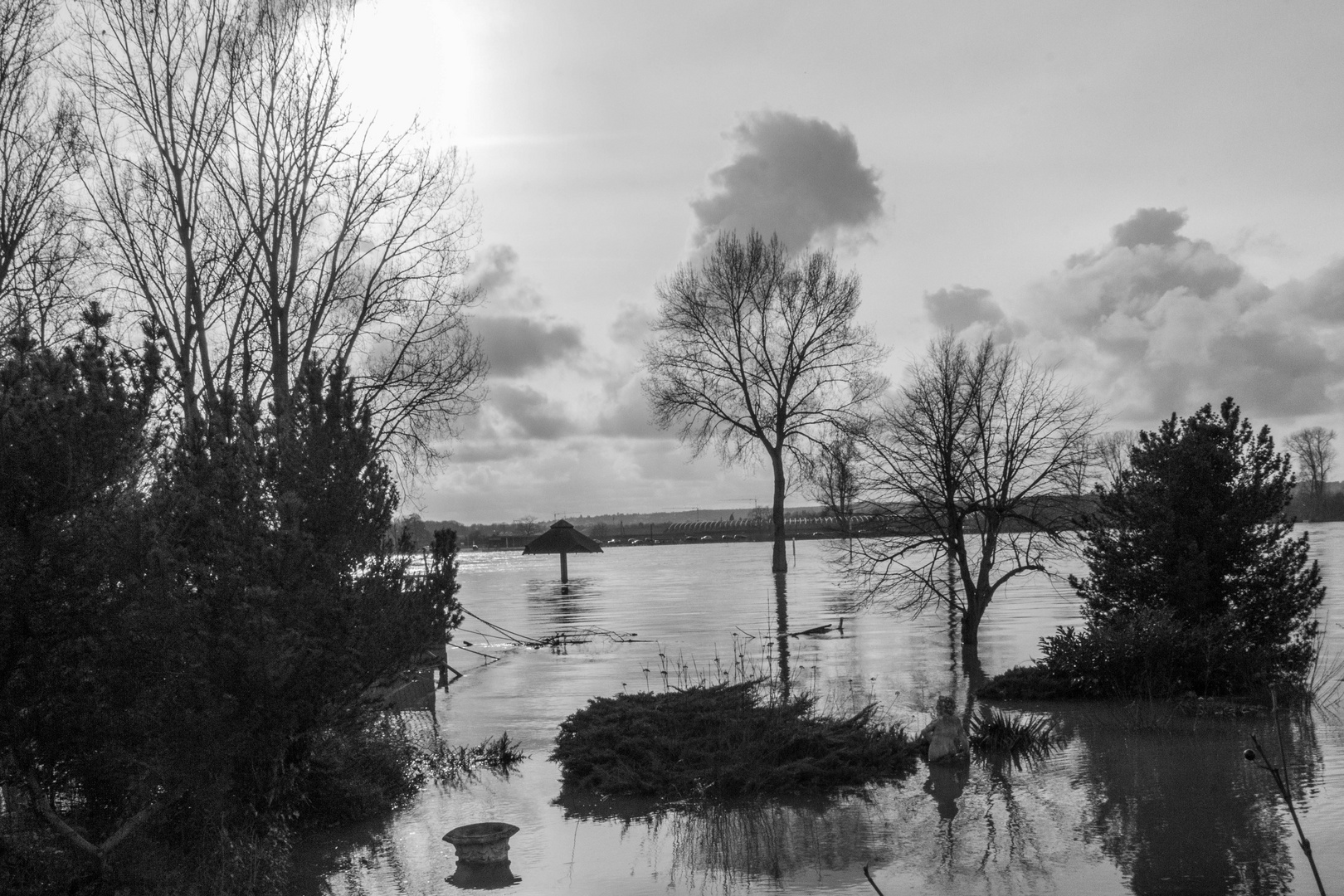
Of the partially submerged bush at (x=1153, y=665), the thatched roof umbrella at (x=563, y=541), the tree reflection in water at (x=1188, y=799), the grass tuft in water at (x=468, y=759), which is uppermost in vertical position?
the thatched roof umbrella at (x=563, y=541)

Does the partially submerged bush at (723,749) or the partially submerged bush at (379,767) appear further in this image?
the partially submerged bush at (723,749)

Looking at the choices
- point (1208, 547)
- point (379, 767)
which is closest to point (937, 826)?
point (379, 767)

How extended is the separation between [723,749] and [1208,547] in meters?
9.72

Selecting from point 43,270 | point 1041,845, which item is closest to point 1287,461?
point 1041,845

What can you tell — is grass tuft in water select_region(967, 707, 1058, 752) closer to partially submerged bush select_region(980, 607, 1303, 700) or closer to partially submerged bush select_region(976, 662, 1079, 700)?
partially submerged bush select_region(980, 607, 1303, 700)

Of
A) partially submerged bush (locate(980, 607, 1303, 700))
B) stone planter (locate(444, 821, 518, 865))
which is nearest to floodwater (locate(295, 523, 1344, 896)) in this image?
stone planter (locate(444, 821, 518, 865))

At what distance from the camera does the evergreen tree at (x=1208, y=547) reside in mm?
17406

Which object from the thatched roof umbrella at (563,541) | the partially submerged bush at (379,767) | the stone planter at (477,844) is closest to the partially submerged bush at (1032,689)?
the partially submerged bush at (379,767)

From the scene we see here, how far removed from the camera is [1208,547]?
58.5 feet

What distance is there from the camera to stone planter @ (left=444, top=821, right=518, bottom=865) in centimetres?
922

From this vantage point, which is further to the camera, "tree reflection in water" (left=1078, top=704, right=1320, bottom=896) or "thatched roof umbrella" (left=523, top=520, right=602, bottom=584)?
"thatched roof umbrella" (left=523, top=520, right=602, bottom=584)

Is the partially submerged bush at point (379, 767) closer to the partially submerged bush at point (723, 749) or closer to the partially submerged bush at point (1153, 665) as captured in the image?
the partially submerged bush at point (723, 749)

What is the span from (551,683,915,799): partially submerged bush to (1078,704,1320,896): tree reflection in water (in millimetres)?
2314

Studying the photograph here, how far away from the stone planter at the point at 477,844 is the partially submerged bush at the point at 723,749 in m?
2.73
